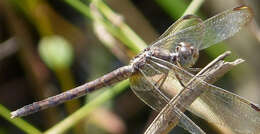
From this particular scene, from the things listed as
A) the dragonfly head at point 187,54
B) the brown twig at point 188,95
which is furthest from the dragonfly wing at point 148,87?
the brown twig at point 188,95

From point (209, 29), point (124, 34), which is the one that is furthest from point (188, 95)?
point (124, 34)

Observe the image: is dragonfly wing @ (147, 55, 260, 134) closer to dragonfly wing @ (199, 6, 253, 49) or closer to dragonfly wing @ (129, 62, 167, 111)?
dragonfly wing @ (129, 62, 167, 111)

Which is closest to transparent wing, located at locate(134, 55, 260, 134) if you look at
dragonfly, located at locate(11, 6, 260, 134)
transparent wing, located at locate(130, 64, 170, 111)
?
dragonfly, located at locate(11, 6, 260, 134)

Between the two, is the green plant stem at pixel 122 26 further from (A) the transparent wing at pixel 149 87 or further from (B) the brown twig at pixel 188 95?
(B) the brown twig at pixel 188 95

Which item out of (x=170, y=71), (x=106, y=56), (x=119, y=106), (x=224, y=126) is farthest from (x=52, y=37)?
(x=224, y=126)

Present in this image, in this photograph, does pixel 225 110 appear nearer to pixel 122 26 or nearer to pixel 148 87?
pixel 148 87

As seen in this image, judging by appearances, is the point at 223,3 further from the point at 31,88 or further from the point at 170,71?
the point at 31,88
